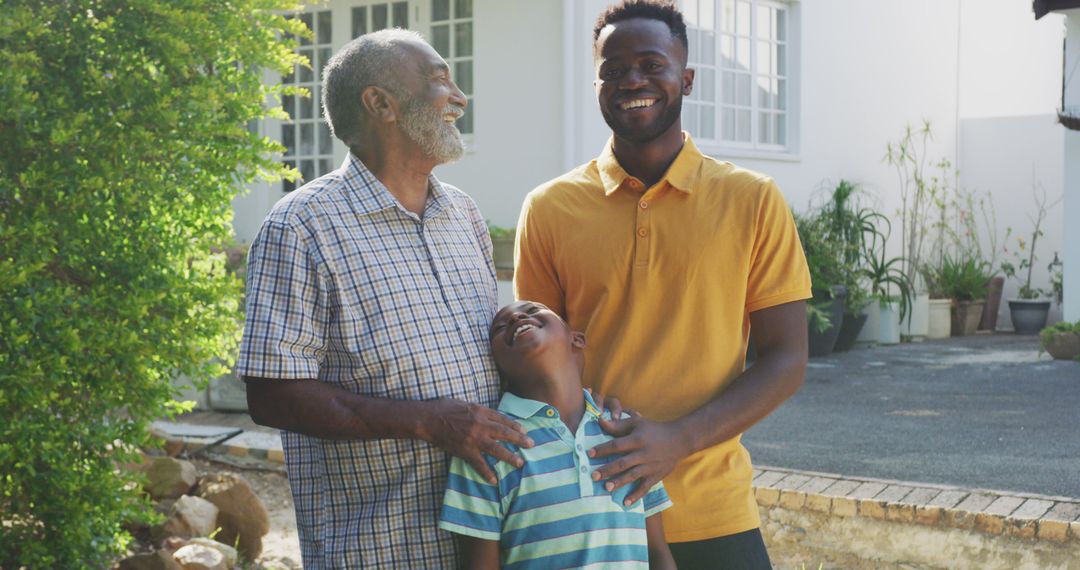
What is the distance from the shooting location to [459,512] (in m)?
2.25

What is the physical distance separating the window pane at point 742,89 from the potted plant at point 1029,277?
5312 mm

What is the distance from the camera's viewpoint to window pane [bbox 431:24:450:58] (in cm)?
1078

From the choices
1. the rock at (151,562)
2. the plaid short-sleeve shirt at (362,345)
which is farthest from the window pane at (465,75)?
the plaid short-sleeve shirt at (362,345)

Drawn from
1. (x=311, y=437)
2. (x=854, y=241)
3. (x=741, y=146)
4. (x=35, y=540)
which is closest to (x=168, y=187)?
(x=35, y=540)

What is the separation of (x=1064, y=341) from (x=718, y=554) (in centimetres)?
1018

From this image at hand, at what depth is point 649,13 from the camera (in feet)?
8.71

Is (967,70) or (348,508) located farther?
(967,70)

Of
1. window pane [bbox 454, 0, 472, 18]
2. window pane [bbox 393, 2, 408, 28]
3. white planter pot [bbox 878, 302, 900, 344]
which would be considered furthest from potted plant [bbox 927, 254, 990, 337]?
window pane [bbox 393, 2, 408, 28]

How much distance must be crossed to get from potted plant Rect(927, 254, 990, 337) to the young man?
13063 millimetres

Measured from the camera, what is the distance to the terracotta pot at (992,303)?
15.4 m

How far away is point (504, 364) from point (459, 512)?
328 mm

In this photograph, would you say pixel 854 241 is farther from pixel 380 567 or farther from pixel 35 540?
pixel 380 567

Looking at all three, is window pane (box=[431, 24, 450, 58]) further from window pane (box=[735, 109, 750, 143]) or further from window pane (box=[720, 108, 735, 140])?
window pane (box=[735, 109, 750, 143])

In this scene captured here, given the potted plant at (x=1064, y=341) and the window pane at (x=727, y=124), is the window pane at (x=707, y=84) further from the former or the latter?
the potted plant at (x=1064, y=341)
